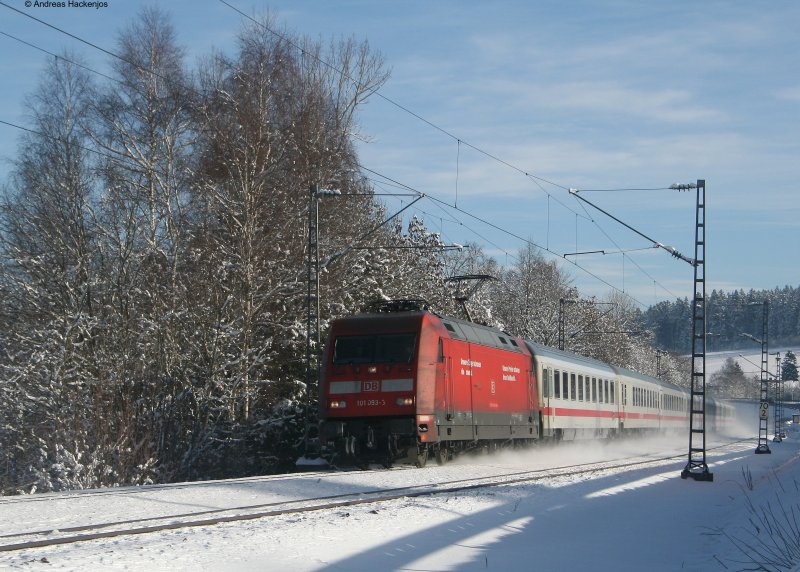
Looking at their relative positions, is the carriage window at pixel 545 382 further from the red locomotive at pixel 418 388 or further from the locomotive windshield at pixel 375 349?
the locomotive windshield at pixel 375 349

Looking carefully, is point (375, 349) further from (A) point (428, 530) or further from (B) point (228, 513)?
(A) point (428, 530)

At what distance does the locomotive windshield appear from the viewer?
20.8 metres

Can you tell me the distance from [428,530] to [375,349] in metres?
9.28

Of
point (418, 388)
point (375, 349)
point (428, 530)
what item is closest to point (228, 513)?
point (428, 530)

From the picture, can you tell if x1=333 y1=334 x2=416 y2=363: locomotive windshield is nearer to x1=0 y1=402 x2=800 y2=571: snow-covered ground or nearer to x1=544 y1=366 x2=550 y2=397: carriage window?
x1=0 y1=402 x2=800 y2=571: snow-covered ground

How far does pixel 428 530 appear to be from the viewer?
12.0 metres

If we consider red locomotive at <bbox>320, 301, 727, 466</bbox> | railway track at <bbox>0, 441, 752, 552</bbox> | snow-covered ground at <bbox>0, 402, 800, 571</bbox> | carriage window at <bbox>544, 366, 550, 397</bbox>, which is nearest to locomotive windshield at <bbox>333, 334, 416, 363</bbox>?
red locomotive at <bbox>320, 301, 727, 466</bbox>

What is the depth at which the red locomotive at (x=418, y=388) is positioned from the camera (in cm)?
2059

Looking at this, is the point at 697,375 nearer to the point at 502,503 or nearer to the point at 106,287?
the point at 502,503

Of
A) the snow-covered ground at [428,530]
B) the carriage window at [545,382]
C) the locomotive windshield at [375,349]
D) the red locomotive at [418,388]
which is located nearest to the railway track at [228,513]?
the snow-covered ground at [428,530]

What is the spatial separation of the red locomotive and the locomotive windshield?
21 mm

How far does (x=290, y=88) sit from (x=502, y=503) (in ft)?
73.0

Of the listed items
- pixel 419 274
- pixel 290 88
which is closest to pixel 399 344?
pixel 290 88

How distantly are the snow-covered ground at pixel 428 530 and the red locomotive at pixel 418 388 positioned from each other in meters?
2.35
